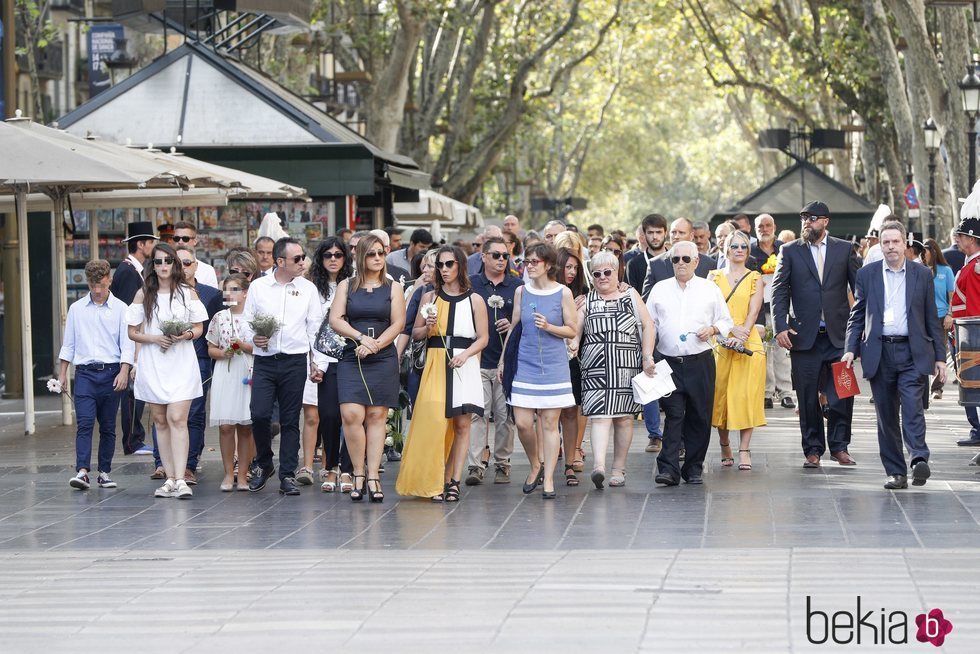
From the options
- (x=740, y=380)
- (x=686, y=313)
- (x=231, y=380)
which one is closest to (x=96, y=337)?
(x=231, y=380)

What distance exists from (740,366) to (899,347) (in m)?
1.66

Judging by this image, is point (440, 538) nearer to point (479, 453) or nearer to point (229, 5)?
point (479, 453)

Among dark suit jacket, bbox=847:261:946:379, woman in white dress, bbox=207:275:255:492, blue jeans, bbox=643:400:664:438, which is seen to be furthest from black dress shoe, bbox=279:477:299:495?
dark suit jacket, bbox=847:261:946:379

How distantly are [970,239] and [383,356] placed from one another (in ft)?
14.3

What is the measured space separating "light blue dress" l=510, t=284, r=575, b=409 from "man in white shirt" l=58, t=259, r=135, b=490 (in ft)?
9.49

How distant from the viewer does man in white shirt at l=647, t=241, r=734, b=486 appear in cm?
1173

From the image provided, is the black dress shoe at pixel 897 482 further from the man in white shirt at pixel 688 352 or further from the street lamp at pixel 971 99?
the street lamp at pixel 971 99

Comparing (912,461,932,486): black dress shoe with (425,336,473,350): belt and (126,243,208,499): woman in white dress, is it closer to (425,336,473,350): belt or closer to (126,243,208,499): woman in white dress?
(425,336,473,350): belt

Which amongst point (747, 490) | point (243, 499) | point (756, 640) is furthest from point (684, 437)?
point (756, 640)

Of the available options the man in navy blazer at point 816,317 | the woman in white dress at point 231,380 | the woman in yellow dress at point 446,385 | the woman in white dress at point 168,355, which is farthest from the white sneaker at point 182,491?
the man in navy blazer at point 816,317

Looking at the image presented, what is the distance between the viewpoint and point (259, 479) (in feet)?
39.3

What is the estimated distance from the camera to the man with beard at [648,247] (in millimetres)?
14344

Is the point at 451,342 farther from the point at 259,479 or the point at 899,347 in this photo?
the point at 899,347

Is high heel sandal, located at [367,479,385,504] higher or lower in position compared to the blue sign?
lower
